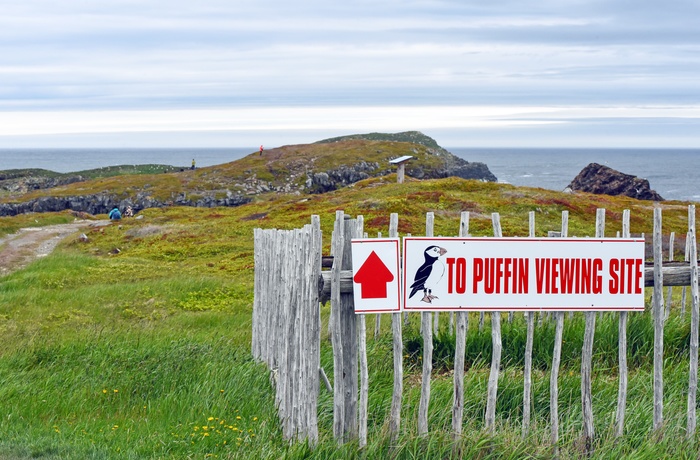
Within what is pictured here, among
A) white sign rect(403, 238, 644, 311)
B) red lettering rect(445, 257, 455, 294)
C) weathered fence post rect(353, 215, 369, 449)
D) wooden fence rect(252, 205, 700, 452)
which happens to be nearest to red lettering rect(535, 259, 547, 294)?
white sign rect(403, 238, 644, 311)

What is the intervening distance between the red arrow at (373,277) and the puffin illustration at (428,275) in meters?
0.31

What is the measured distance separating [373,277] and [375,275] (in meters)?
0.03

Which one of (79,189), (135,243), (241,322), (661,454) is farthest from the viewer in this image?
(79,189)

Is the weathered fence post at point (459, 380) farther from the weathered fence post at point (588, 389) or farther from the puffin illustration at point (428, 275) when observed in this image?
the weathered fence post at point (588, 389)

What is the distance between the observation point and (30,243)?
116 ft

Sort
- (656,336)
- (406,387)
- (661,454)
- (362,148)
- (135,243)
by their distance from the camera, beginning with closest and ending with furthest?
(661,454), (656,336), (406,387), (135,243), (362,148)

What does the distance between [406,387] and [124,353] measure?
404 cm

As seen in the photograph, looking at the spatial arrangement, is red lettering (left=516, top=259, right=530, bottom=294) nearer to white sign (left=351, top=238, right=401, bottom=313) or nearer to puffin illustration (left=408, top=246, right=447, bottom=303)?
puffin illustration (left=408, top=246, right=447, bottom=303)

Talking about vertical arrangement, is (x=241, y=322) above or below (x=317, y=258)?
below

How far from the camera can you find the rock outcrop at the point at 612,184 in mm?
67250

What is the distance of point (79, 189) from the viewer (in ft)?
250

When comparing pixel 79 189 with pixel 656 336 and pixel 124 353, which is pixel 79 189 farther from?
pixel 656 336

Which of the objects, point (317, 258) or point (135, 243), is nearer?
point (317, 258)

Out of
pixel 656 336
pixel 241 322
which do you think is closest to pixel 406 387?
pixel 656 336
